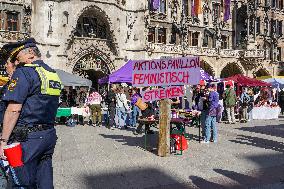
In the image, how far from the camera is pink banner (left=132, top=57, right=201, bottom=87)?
30.0 feet

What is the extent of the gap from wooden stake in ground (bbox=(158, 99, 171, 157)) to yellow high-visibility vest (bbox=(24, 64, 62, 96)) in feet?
17.7

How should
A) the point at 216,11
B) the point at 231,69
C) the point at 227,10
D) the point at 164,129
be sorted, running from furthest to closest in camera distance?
the point at 231,69
the point at 216,11
the point at 227,10
the point at 164,129

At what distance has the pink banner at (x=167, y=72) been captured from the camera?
914 centimetres

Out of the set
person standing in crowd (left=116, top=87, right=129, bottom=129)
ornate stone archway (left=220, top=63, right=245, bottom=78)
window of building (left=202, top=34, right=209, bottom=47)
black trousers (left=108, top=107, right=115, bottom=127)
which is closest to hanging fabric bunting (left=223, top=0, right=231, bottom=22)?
window of building (left=202, top=34, right=209, bottom=47)

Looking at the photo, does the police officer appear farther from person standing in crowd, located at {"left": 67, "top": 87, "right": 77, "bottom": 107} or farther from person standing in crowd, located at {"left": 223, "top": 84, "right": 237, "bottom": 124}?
person standing in crowd, located at {"left": 67, "top": 87, "right": 77, "bottom": 107}

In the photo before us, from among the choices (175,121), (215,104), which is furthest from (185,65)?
(215,104)

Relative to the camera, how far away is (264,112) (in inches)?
881

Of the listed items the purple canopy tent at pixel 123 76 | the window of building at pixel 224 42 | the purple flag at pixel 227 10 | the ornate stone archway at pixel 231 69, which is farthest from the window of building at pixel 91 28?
the window of building at pixel 224 42

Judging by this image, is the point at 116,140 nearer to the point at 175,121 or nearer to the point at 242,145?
the point at 175,121

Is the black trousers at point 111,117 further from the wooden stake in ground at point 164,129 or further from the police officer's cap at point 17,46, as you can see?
the police officer's cap at point 17,46

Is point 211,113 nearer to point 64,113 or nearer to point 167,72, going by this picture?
point 167,72

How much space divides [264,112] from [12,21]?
20.2 m

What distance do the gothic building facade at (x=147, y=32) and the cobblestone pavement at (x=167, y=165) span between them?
1927 cm

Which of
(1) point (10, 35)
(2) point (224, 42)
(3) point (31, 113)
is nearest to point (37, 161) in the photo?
(3) point (31, 113)
